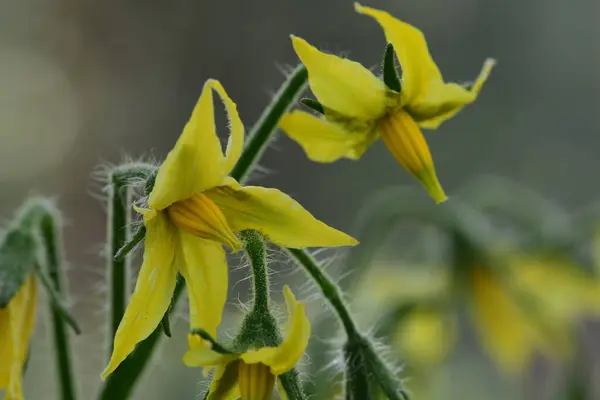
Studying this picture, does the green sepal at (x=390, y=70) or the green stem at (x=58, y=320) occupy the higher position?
the green sepal at (x=390, y=70)

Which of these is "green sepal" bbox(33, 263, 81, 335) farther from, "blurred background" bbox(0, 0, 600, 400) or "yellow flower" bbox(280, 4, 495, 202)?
"blurred background" bbox(0, 0, 600, 400)

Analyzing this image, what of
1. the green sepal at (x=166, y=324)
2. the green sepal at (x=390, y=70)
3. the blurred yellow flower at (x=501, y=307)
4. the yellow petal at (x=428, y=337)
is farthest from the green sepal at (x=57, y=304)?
the yellow petal at (x=428, y=337)

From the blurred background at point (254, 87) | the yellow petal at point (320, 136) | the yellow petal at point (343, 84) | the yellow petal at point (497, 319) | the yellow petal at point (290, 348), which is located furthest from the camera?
the blurred background at point (254, 87)

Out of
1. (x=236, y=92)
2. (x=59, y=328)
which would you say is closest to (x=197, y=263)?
(x=59, y=328)

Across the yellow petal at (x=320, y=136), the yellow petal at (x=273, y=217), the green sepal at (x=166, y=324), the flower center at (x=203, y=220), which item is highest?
the yellow petal at (x=320, y=136)

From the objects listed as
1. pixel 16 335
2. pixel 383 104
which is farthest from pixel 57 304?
pixel 383 104

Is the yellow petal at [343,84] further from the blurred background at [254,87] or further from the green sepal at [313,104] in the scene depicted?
the blurred background at [254,87]
